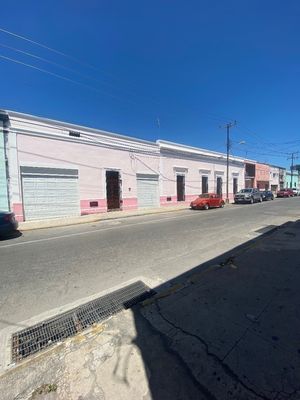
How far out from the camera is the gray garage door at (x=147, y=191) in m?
20.9

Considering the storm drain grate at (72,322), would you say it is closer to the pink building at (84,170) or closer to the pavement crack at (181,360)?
the pavement crack at (181,360)

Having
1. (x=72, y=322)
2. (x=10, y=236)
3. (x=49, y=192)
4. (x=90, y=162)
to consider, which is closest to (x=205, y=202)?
(x=90, y=162)

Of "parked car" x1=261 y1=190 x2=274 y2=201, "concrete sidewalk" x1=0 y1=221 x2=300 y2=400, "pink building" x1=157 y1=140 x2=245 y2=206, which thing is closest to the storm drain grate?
"concrete sidewalk" x1=0 y1=221 x2=300 y2=400

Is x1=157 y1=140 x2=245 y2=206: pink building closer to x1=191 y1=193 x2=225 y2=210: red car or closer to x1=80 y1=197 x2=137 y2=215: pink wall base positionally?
x1=191 y1=193 x2=225 y2=210: red car

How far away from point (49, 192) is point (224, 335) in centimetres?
1478

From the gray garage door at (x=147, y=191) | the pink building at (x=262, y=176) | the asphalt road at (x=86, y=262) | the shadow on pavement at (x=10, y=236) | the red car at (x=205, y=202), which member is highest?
the pink building at (x=262, y=176)

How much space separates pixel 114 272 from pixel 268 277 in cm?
322

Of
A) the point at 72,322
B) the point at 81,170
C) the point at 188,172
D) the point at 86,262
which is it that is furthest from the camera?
the point at 188,172

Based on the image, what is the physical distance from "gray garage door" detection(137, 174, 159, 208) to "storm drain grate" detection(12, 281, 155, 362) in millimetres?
16984

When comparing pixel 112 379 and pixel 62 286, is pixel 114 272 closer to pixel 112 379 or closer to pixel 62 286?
pixel 62 286

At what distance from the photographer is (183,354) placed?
7.91ft

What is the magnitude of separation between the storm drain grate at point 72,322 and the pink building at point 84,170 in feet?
40.7

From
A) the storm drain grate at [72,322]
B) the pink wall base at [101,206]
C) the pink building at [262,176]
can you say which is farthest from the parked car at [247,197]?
the storm drain grate at [72,322]

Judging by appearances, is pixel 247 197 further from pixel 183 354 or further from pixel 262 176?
pixel 183 354
